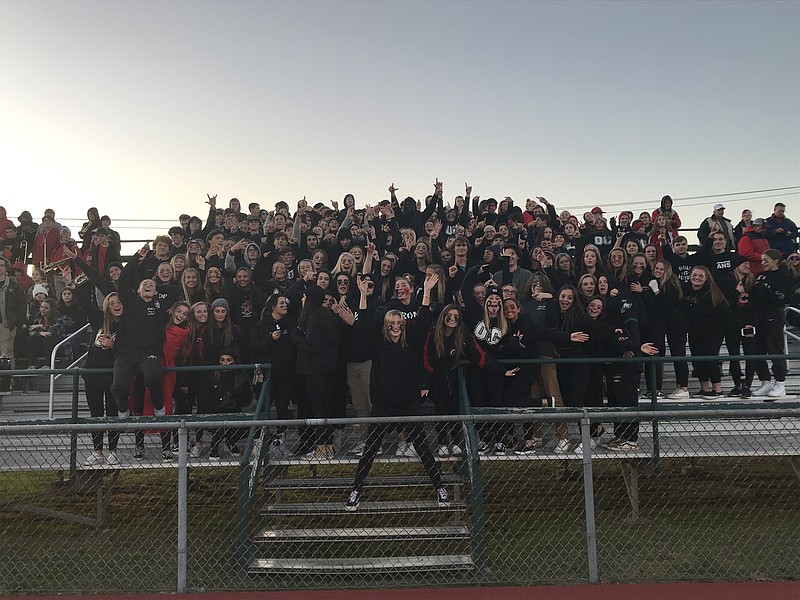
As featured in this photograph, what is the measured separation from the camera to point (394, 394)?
6.78 metres

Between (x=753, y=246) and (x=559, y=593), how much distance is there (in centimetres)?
819

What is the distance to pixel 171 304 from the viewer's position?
924cm

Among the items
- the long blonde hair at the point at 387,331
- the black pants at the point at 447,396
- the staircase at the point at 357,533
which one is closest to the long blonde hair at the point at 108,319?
the staircase at the point at 357,533

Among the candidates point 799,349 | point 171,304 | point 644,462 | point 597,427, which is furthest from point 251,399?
point 799,349

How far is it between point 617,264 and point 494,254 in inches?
73.6

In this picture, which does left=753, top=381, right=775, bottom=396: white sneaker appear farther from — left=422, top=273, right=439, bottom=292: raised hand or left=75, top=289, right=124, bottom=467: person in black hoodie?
left=75, top=289, right=124, bottom=467: person in black hoodie

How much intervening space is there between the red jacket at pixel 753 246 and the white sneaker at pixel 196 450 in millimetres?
9070

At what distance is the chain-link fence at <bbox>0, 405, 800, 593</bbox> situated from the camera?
232 inches

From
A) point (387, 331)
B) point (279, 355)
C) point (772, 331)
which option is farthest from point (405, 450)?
point (772, 331)

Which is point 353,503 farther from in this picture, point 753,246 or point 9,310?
point 753,246

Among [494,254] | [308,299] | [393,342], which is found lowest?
[393,342]

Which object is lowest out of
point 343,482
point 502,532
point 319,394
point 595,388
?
point 502,532

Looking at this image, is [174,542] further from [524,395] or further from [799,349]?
[799,349]

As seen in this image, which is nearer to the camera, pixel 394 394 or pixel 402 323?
pixel 394 394
